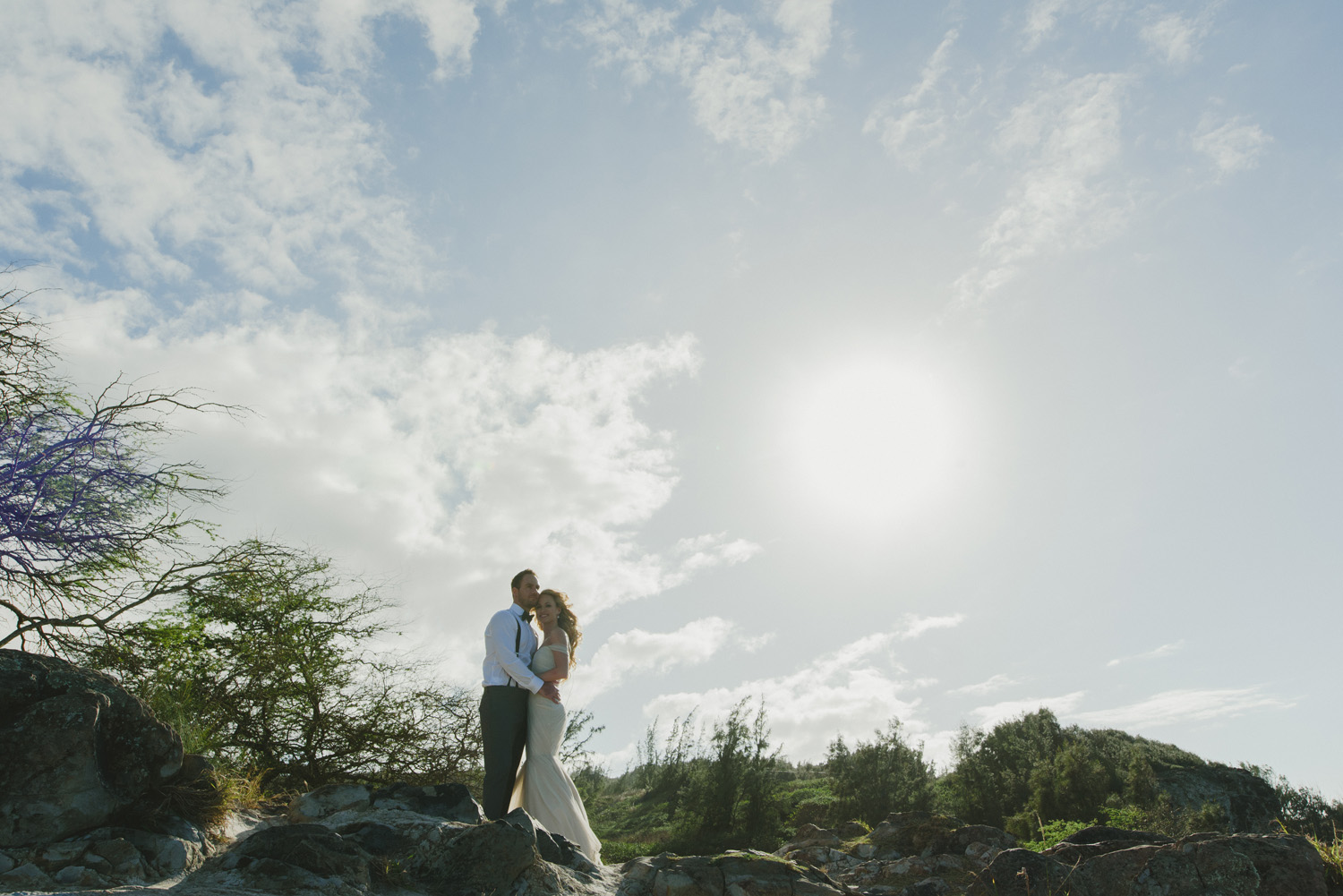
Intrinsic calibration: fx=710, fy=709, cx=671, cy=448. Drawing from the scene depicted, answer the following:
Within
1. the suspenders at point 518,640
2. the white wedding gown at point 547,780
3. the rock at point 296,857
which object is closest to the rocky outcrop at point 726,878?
the white wedding gown at point 547,780

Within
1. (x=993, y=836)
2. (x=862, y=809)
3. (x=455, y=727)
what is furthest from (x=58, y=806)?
(x=862, y=809)

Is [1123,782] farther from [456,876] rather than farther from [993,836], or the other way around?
[456,876]

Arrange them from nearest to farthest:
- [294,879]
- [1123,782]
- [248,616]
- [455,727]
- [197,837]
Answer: [294,879] → [197,837] → [248,616] → [455,727] → [1123,782]

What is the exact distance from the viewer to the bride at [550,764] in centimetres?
635

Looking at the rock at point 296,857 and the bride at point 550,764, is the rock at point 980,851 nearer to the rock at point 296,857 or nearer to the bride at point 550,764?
the bride at point 550,764

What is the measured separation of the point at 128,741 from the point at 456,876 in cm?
235

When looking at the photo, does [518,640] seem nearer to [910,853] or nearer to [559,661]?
[559,661]

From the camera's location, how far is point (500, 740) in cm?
616

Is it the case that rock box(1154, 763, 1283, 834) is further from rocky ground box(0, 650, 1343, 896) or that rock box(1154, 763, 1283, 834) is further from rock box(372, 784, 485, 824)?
rock box(372, 784, 485, 824)

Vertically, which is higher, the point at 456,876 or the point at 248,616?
the point at 248,616

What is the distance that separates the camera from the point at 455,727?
411 inches

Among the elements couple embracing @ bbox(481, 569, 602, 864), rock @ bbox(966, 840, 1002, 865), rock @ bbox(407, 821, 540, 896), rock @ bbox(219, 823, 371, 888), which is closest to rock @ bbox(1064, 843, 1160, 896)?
rock @ bbox(966, 840, 1002, 865)

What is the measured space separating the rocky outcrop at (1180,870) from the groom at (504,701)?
375 centimetres

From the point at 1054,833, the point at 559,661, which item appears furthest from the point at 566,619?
the point at 1054,833
